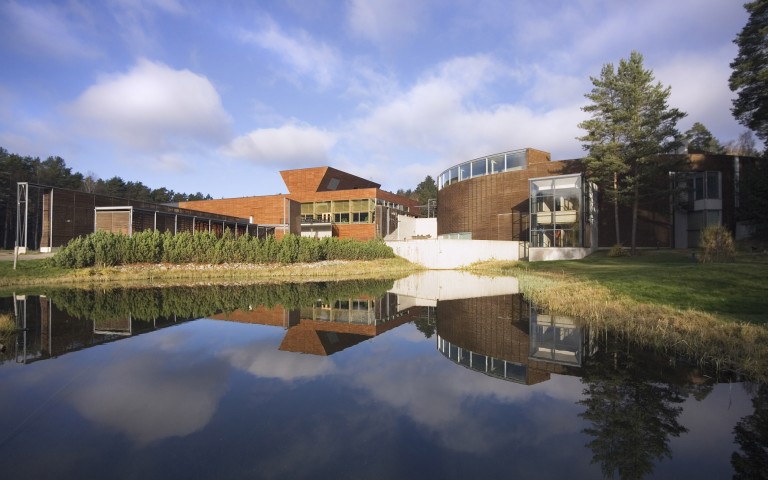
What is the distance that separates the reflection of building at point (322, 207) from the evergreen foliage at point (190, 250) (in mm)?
14693

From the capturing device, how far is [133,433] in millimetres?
4184

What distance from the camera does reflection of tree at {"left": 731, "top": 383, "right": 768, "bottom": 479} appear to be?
11.5 ft

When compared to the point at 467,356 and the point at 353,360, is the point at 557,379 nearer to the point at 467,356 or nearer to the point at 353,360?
the point at 467,356

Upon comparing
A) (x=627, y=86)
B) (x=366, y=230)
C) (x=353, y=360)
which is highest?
(x=627, y=86)

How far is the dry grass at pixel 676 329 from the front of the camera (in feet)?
21.2

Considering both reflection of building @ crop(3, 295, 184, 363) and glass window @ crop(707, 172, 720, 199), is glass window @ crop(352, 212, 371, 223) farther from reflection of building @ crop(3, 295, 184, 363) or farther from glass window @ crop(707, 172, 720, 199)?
reflection of building @ crop(3, 295, 184, 363)

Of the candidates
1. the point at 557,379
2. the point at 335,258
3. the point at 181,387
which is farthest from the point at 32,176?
the point at 557,379

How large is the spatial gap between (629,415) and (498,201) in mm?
35100

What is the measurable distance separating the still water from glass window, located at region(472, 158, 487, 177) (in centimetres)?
3281

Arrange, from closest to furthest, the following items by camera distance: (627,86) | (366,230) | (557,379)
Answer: (557,379)
(627,86)
(366,230)

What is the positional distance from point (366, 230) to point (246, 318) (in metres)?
35.2

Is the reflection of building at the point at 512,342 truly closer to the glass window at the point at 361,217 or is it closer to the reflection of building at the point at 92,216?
the reflection of building at the point at 92,216

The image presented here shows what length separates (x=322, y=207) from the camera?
49125 millimetres

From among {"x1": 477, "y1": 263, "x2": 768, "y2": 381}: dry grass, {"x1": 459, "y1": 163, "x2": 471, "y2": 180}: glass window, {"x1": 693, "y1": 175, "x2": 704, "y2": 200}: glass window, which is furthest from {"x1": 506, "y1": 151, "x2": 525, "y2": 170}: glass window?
{"x1": 477, "y1": 263, "x2": 768, "y2": 381}: dry grass
